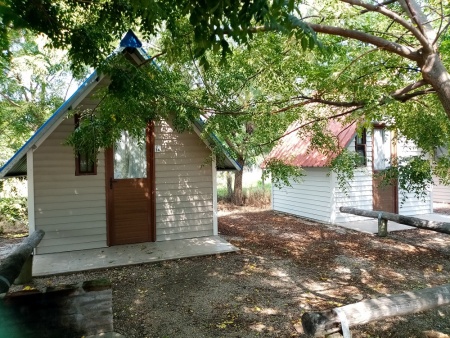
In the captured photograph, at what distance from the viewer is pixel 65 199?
7.47 metres

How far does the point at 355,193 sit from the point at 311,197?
157 centimetres

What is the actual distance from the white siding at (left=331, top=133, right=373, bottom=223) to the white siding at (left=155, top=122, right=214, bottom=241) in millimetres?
4747

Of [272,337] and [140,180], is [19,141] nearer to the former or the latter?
[140,180]

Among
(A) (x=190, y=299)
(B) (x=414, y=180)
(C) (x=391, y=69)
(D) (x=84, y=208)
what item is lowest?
(A) (x=190, y=299)

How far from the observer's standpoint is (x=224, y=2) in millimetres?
1945

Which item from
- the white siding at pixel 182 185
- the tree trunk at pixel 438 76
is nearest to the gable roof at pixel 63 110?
the white siding at pixel 182 185

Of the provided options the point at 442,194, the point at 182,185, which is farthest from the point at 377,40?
the point at 442,194

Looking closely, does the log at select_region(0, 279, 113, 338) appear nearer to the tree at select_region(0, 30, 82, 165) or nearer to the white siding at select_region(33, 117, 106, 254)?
the white siding at select_region(33, 117, 106, 254)

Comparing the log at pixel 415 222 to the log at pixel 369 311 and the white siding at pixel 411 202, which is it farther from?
the log at pixel 369 311

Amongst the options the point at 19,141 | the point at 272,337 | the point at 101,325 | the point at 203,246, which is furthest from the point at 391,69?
the point at 19,141

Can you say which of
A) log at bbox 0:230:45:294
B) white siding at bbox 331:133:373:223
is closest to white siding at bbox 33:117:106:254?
log at bbox 0:230:45:294

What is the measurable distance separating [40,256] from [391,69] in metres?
8.15

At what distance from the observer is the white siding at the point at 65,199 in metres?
7.30

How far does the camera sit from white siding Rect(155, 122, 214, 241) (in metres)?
8.30
